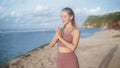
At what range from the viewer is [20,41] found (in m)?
2.92

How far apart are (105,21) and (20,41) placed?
1.11m

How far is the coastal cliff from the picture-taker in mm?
3188

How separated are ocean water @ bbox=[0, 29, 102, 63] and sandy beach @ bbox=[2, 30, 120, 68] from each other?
6cm

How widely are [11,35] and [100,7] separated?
1091mm

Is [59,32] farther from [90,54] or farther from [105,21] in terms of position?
[105,21]

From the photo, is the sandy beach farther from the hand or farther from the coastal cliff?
the hand

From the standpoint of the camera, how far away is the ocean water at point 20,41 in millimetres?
2873

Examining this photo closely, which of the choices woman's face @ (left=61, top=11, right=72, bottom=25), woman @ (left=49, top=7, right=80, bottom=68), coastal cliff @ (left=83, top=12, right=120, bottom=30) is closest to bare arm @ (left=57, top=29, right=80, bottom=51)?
woman @ (left=49, top=7, right=80, bottom=68)

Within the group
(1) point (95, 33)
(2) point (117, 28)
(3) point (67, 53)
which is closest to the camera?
(3) point (67, 53)

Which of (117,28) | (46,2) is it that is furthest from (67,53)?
(117,28)

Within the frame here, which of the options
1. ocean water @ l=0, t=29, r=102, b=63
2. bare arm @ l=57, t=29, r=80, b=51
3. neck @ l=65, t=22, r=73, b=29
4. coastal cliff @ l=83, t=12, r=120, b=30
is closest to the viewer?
bare arm @ l=57, t=29, r=80, b=51

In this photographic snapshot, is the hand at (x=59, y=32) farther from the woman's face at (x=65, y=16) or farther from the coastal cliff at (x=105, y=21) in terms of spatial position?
the coastal cliff at (x=105, y=21)

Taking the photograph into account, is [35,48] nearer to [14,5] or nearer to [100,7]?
[14,5]

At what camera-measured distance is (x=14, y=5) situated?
2941 mm
